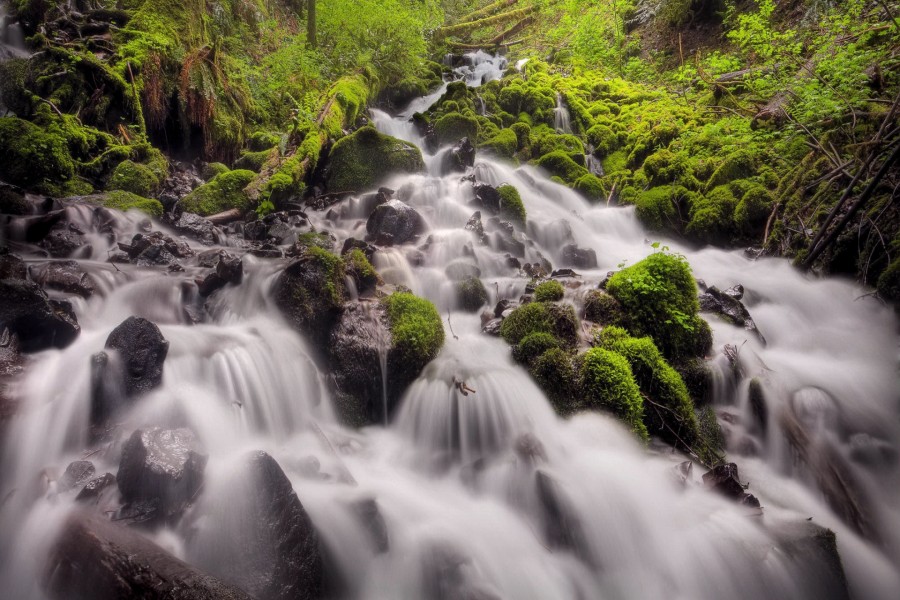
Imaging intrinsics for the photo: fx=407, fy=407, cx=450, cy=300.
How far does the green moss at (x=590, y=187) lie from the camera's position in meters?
10.2

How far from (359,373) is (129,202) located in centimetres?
546

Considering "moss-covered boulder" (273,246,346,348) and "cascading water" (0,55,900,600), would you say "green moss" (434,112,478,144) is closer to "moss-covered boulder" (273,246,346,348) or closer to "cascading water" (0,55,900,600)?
"cascading water" (0,55,900,600)

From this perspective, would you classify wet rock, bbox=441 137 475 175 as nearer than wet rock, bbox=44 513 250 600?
No

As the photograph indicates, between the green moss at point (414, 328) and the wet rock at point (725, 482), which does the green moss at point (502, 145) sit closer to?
the green moss at point (414, 328)

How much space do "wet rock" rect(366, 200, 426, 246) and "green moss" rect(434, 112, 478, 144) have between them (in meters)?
4.88

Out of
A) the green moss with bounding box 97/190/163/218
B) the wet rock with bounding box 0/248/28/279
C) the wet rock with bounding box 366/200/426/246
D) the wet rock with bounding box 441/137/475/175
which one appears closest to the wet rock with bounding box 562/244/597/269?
the wet rock with bounding box 366/200/426/246

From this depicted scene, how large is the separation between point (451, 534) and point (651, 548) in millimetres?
1553

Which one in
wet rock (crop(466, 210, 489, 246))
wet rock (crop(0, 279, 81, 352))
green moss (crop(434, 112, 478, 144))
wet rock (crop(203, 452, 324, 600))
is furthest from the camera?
green moss (crop(434, 112, 478, 144))

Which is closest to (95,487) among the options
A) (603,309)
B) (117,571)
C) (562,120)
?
(117,571)

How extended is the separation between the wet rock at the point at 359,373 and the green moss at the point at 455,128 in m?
8.57

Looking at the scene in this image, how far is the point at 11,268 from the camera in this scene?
12.7ft

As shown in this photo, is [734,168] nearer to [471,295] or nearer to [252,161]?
[471,295]

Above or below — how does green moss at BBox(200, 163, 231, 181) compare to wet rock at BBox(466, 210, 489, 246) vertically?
above

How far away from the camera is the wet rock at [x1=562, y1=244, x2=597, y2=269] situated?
7891mm
